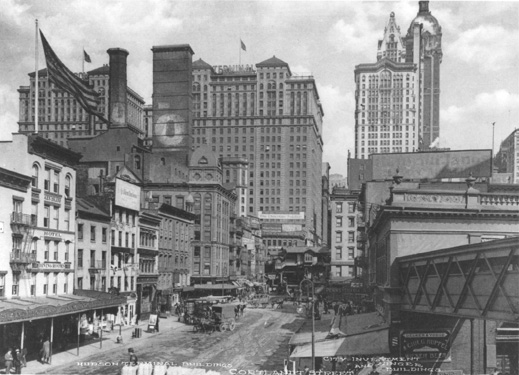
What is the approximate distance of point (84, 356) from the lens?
139ft

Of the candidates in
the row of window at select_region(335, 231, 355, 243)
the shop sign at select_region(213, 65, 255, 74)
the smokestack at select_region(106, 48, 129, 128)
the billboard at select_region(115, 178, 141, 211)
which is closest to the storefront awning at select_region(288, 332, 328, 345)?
the billboard at select_region(115, 178, 141, 211)

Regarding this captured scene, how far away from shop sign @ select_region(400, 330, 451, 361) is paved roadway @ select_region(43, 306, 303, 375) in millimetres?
10548

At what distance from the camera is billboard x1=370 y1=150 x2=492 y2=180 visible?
5306 cm

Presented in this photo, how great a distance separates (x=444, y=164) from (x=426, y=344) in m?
26.3

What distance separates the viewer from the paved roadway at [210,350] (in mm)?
38125

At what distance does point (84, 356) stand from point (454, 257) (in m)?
26.3

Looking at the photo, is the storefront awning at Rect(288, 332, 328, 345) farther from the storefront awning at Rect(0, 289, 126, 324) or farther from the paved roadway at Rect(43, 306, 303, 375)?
the storefront awning at Rect(0, 289, 126, 324)

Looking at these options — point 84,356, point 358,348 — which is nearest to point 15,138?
point 84,356

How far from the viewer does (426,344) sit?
3069 centimetres

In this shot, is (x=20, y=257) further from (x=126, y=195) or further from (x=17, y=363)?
(x=126, y=195)

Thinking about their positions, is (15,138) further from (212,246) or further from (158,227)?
(212,246)

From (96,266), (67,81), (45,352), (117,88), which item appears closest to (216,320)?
(96,266)

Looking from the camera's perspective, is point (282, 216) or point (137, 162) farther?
point (282, 216)

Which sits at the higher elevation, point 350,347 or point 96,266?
point 96,266
